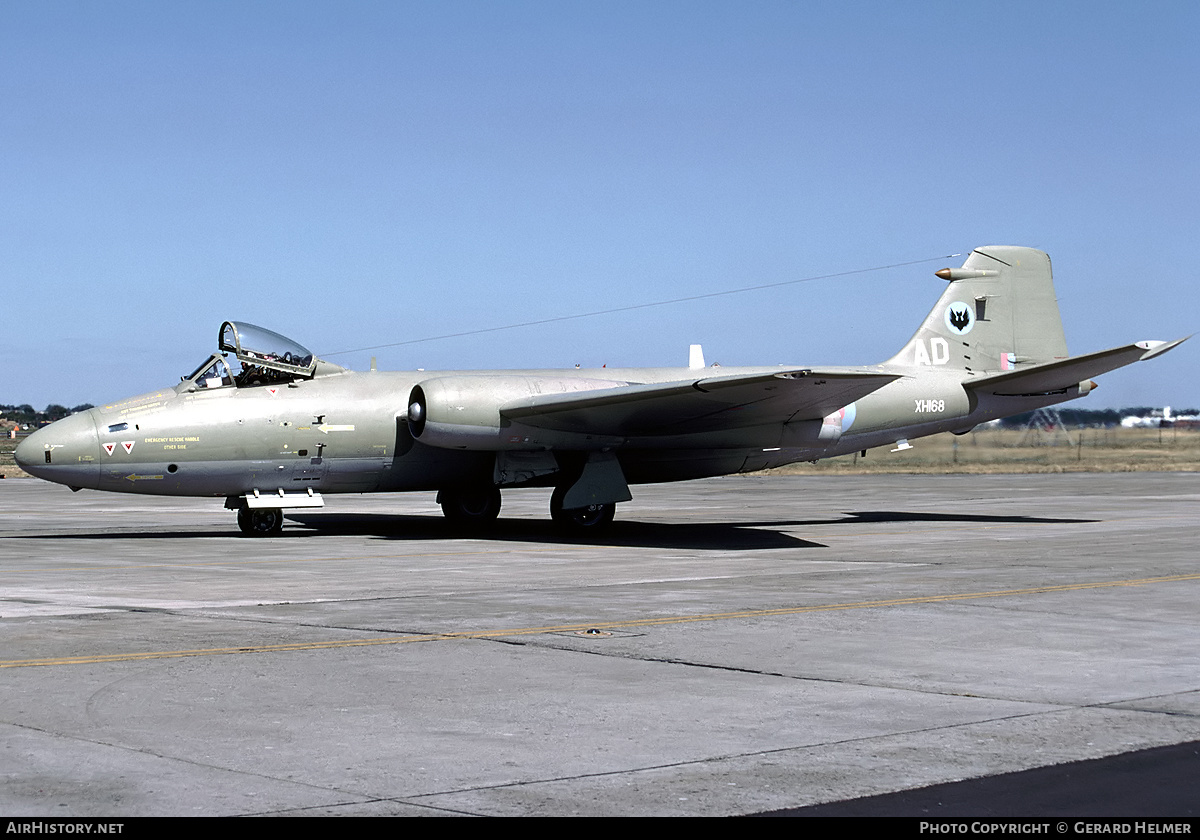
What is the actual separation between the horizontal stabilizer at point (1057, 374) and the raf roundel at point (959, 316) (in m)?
1.39

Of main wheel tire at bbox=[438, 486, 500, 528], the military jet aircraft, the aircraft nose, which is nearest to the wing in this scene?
the military jet aircraft

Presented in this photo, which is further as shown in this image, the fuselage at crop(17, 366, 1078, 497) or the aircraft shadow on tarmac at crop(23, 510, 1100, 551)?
the aircraft shadow on tarmac at crop(23, 510, 1100, 551)

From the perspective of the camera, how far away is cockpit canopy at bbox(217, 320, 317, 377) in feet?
70.1

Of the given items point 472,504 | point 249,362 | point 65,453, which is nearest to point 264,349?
point 249,362

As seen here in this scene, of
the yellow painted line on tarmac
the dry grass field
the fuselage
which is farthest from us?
the dry grass field

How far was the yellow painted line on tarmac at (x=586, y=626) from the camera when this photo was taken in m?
9.02

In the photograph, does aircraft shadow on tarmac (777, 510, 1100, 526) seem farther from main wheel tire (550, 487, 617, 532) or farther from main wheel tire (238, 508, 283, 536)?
main wheel tire (238, 508, 283, 536)

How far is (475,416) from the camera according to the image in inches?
812

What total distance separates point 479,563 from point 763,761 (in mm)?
11033

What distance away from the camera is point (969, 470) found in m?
50.2

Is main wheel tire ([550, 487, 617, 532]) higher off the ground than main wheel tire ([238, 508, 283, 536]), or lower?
lower

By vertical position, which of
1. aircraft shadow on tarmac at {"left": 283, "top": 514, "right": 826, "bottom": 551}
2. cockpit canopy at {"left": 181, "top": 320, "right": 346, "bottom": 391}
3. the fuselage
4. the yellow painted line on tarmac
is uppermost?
cockpit canopy at {"left": 181, "top": 320, "right": 346, "bottom": 391}

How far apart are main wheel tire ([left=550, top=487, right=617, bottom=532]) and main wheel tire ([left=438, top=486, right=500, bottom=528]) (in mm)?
1933

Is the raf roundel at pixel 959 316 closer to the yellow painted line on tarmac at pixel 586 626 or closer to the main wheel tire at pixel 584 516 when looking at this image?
the main wheel tire at pixel 584 516
